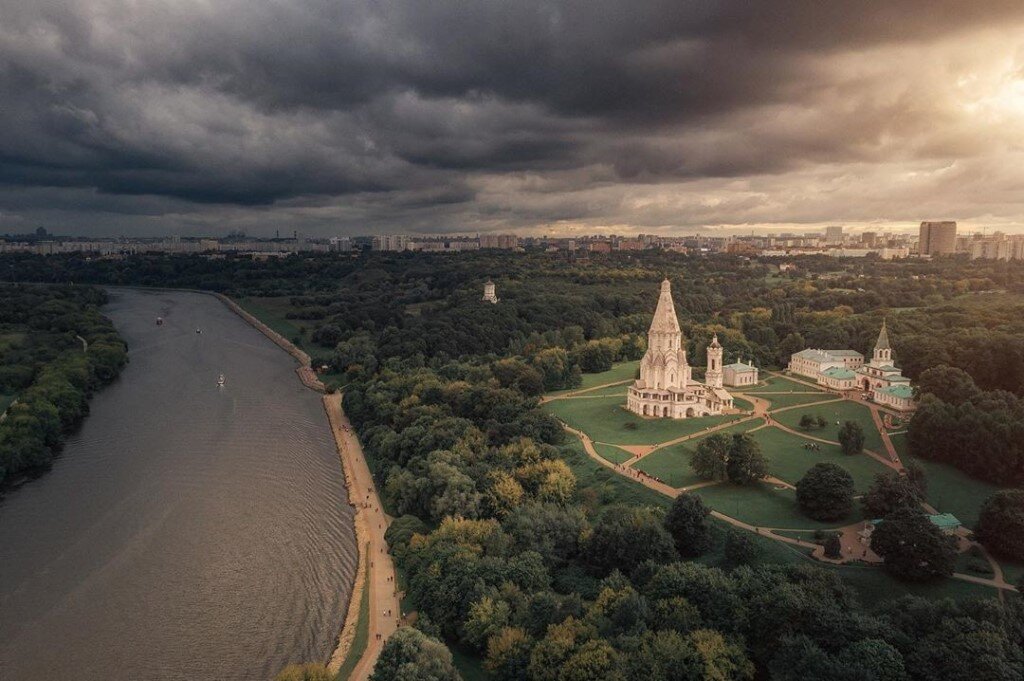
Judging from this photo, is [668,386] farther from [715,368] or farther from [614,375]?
[614,375]

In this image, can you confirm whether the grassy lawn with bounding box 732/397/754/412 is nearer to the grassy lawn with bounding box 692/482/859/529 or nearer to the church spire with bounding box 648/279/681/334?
the church spire with bounding box 648/279/681/334

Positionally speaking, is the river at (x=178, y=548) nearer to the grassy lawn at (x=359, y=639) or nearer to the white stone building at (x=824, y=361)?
the grassy lawn at (x=359, y=639)

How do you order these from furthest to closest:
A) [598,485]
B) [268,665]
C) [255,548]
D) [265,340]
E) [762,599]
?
[265,340] < [598,485] < [255,548] < [268,665] < [762,599]

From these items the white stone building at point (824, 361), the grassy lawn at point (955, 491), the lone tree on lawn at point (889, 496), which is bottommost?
the grassy lawn at point (955, 491)

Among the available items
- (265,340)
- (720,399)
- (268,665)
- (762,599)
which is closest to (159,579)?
(268,665)

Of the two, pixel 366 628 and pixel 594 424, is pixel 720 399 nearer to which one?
pixel 594 424

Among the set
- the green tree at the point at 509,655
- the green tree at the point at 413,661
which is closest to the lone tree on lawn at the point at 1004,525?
the green tree at the point at 509,655
